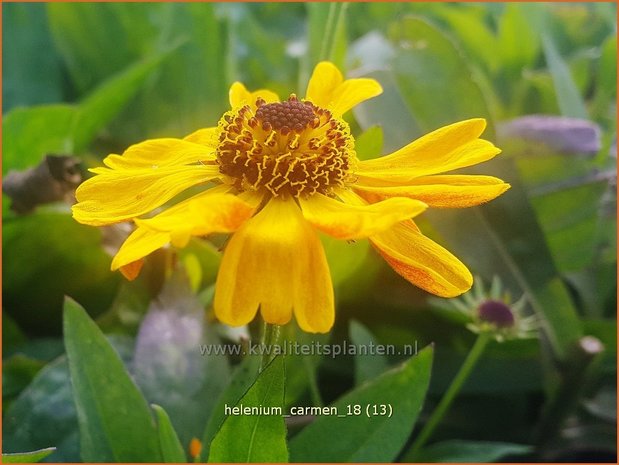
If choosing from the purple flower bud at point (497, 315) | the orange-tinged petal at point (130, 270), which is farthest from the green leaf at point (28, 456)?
the purple flower bud at point (497, 315)

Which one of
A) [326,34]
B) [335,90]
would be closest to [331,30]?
[326,34]

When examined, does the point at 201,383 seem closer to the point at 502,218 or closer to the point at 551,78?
the point at 502,218

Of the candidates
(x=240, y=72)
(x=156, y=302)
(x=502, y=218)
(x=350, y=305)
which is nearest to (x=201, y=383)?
(x=156, y=302)

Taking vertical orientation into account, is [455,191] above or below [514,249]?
above

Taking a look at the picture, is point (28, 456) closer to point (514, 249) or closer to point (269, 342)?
point (269, 342)

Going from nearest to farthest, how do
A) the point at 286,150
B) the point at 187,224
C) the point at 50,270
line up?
the point at 187,224 < the point at 286,150 < the point at 50,270

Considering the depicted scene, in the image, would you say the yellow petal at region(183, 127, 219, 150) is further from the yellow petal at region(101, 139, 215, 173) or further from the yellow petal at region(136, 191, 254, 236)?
the yellow petal at region(136, 191, 254, 236)

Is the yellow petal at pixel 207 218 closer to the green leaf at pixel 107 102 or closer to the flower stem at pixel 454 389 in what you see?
the flower stem at pixel 454 389
